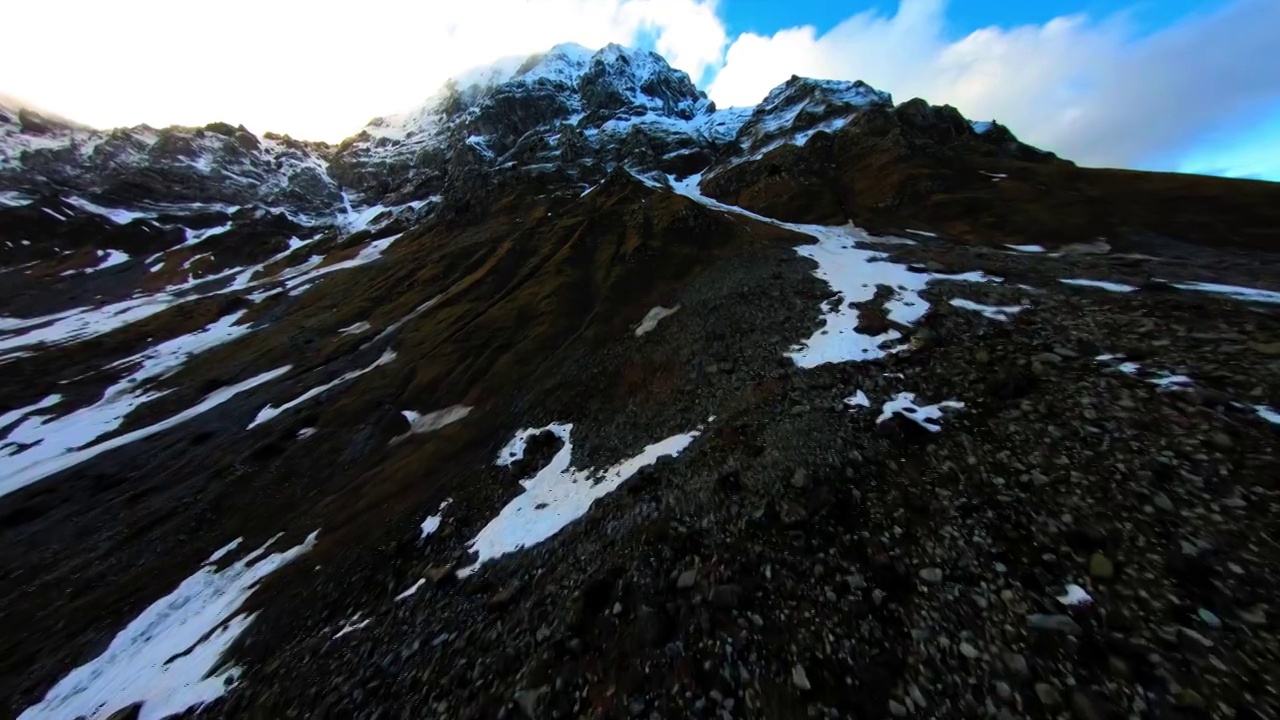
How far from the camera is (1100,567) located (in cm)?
1163

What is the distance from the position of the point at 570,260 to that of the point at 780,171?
57.3 metres

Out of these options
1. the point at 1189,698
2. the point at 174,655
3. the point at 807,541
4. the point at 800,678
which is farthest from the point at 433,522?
the point at 1189,698

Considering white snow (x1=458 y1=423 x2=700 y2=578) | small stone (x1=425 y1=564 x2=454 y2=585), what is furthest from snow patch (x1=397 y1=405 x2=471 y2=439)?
small stone (x1=425 y1=564 x2=454 y2=585)

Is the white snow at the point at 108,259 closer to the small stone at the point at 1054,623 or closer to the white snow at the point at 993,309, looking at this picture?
the white snow at the point at 993,309

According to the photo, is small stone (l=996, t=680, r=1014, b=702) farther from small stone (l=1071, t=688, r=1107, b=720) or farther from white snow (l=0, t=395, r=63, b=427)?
white snow (l=0, t=395, r=63, b=427)

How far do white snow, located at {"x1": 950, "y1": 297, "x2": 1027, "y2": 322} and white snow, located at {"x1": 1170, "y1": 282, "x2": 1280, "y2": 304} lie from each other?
9.37m

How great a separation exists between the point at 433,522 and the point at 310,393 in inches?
1461

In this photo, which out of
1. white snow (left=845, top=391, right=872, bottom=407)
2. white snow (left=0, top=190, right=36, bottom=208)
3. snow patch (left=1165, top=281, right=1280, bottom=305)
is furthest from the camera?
white snow (left=0, top=190, right=36, bottom=208)

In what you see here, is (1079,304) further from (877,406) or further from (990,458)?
(990,458)

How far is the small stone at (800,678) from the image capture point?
36.4 ft

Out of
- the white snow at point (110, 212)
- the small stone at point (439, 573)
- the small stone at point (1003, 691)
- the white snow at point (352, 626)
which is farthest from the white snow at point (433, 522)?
the white snow at point (110, 212)

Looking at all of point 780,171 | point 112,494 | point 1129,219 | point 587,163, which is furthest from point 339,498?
point 587,163

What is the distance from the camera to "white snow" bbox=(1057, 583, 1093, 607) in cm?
1109

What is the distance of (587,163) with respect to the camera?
5876 inches
